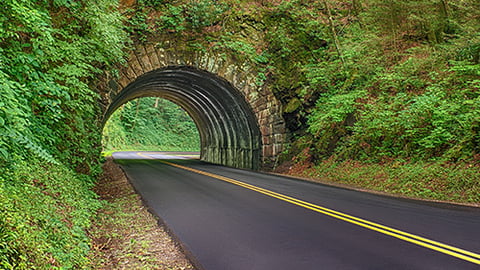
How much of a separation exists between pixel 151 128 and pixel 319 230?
2241 inches

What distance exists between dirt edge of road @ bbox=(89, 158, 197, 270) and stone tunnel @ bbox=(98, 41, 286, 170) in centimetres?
932

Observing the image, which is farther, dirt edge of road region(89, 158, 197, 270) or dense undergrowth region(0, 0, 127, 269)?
dirt edge of road region(89, 158, 197, 270)

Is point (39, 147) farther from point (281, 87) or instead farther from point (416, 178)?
point (281, 87)

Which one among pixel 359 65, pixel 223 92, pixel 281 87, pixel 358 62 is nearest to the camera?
pixel 359 65

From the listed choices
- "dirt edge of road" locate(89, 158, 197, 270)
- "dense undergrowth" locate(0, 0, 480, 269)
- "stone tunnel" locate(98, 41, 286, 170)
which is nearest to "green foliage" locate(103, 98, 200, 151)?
"stone tunnel" locate(98, 41, 286, 170)

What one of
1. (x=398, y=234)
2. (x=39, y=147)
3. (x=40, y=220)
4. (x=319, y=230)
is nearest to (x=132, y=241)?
(x=40, y=220)

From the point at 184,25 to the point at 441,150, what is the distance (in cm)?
1280

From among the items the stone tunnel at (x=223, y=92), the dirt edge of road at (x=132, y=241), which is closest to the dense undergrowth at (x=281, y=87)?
the dirt edge of road at (x=132, y=241)

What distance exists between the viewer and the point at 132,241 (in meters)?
5.28

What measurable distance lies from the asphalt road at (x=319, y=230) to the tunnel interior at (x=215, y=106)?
33.3 ft

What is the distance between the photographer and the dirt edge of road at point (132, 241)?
438 centimetres

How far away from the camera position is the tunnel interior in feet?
60.9

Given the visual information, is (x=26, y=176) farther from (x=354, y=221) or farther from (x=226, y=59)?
(x=226, y=59)

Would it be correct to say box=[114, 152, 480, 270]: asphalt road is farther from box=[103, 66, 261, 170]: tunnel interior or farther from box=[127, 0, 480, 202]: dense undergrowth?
box=[103, 66, 261, 170]: tunnel interior
